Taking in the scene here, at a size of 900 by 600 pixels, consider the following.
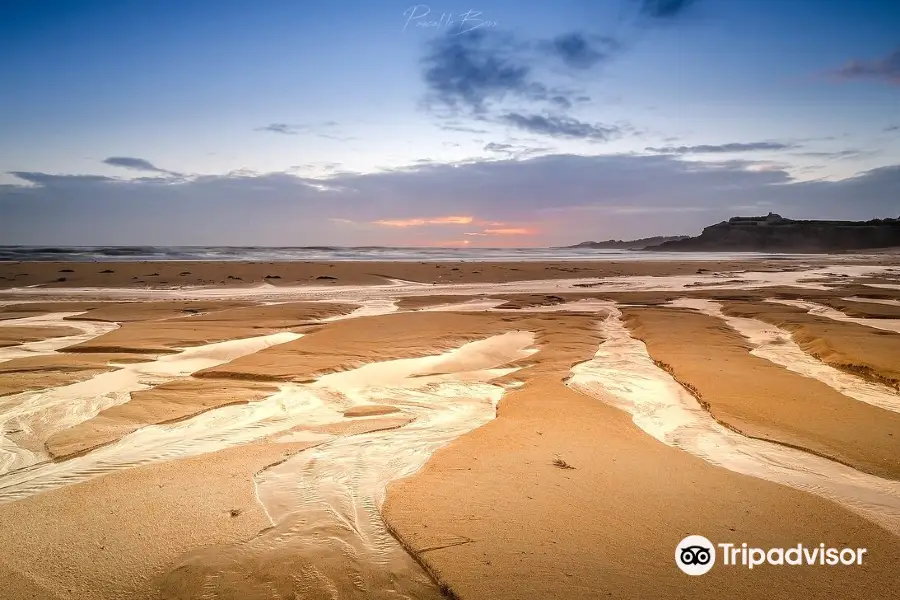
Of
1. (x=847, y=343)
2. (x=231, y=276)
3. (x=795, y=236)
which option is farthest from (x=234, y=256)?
(x=795, y=236)

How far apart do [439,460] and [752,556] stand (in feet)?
7.99

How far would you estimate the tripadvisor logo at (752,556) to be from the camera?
2.89 meters

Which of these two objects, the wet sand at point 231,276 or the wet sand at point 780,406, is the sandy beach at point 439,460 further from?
the wet sand at point 231,276

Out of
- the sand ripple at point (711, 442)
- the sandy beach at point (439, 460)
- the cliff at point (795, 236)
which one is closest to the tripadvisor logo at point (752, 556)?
the sandy beach at point (439, 460)

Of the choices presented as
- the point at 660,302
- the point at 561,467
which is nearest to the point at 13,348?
the point at 561,467

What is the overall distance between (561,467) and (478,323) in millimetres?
8238

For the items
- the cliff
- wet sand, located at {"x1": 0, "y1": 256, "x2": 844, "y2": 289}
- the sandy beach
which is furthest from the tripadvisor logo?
the cliff

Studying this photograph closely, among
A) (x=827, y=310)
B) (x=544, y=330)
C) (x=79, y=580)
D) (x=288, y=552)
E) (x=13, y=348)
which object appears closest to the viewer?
(x=79, y=580)

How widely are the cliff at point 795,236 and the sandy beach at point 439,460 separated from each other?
386 feet

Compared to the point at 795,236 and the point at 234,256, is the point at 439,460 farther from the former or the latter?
the point at 795,236

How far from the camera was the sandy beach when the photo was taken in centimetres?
281

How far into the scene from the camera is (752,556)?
2969 millimetres

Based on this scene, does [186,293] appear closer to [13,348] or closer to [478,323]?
[13,348]

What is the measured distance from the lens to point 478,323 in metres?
12.4
